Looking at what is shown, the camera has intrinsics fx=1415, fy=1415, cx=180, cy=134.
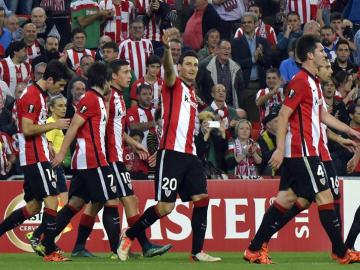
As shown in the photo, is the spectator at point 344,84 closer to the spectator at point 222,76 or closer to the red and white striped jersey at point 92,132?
the spectator at point 222,76

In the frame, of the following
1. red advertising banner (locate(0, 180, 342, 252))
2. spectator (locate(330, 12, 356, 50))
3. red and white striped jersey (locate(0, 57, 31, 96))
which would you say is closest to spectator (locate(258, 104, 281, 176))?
red advertising banner (locate(0, 180, 342, 252))

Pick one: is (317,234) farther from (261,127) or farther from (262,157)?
(261,127)

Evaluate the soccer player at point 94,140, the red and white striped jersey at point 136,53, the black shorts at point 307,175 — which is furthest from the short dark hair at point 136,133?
the black shorts at point 307,175

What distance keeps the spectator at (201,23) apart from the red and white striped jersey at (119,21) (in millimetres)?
1087

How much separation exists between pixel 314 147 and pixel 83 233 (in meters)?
3.28

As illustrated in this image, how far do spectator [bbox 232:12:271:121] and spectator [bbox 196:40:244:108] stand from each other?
0.66 m

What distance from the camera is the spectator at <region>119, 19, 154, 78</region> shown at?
23.1 metres

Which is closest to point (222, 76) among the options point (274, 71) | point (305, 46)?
point (274, 71)

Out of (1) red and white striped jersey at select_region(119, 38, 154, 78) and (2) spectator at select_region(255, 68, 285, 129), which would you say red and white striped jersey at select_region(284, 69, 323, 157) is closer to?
(2) spectator at select_region(255, 68, 285, 129)

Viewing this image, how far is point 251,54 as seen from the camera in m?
23.3

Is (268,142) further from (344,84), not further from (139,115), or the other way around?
(344,84)

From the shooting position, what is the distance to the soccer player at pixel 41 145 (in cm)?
1592

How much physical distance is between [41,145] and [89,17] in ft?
26.0

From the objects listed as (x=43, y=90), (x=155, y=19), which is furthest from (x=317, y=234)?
(x=155, y=19)
